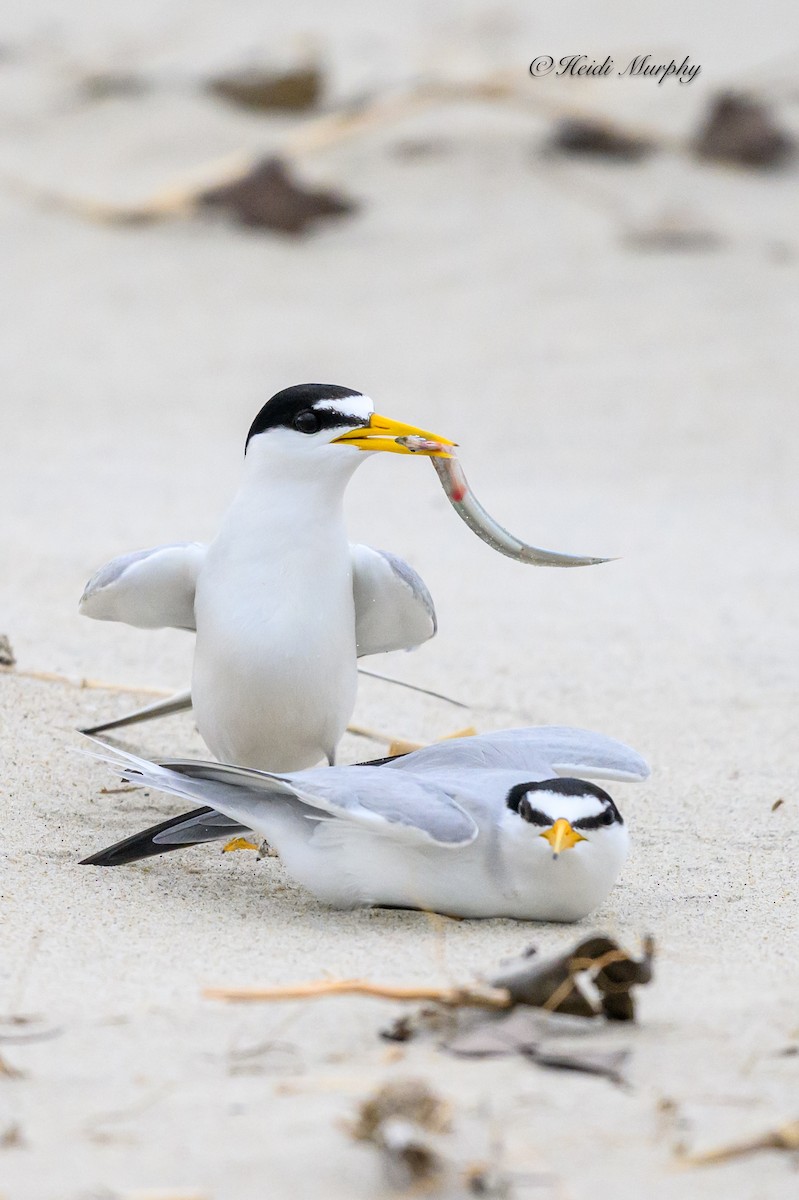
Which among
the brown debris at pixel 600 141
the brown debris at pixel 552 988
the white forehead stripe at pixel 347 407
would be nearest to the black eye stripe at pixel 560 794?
the brown debris at pixel 552 988

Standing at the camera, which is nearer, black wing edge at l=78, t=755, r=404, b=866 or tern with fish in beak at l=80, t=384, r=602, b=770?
black wing edge at l=78, t=755, r=404, b=866

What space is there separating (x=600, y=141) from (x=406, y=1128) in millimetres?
8983

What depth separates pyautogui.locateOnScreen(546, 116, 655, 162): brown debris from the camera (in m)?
9.98

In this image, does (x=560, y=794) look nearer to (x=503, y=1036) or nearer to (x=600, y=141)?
(x=503, y=1036)

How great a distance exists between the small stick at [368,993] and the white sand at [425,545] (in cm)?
3

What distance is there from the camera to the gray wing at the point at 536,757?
3188mm

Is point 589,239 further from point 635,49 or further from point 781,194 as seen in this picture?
point 635,49

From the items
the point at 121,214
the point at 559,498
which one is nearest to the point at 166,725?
the point at 559,498

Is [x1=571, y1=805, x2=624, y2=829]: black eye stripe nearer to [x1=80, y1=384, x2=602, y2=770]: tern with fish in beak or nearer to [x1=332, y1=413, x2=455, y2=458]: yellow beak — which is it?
[x1=80, y1=384, x2=602, y2=770]: tern with fish in beak

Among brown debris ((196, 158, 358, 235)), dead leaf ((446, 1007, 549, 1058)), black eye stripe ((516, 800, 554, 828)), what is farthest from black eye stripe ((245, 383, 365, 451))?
brown debris ((196, 158, 358, 235))

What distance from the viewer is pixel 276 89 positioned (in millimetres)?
10531

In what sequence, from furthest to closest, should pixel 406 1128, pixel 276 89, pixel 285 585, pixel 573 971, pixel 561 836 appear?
pixel 276 89 → pixel 285 585 → pixel 561 836 → pixel 573 971 → pixel 406 1128

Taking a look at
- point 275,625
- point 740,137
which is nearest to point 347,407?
point 275,625

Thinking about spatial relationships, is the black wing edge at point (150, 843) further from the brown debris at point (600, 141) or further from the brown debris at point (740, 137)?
the brown debris at point (740, 137)
